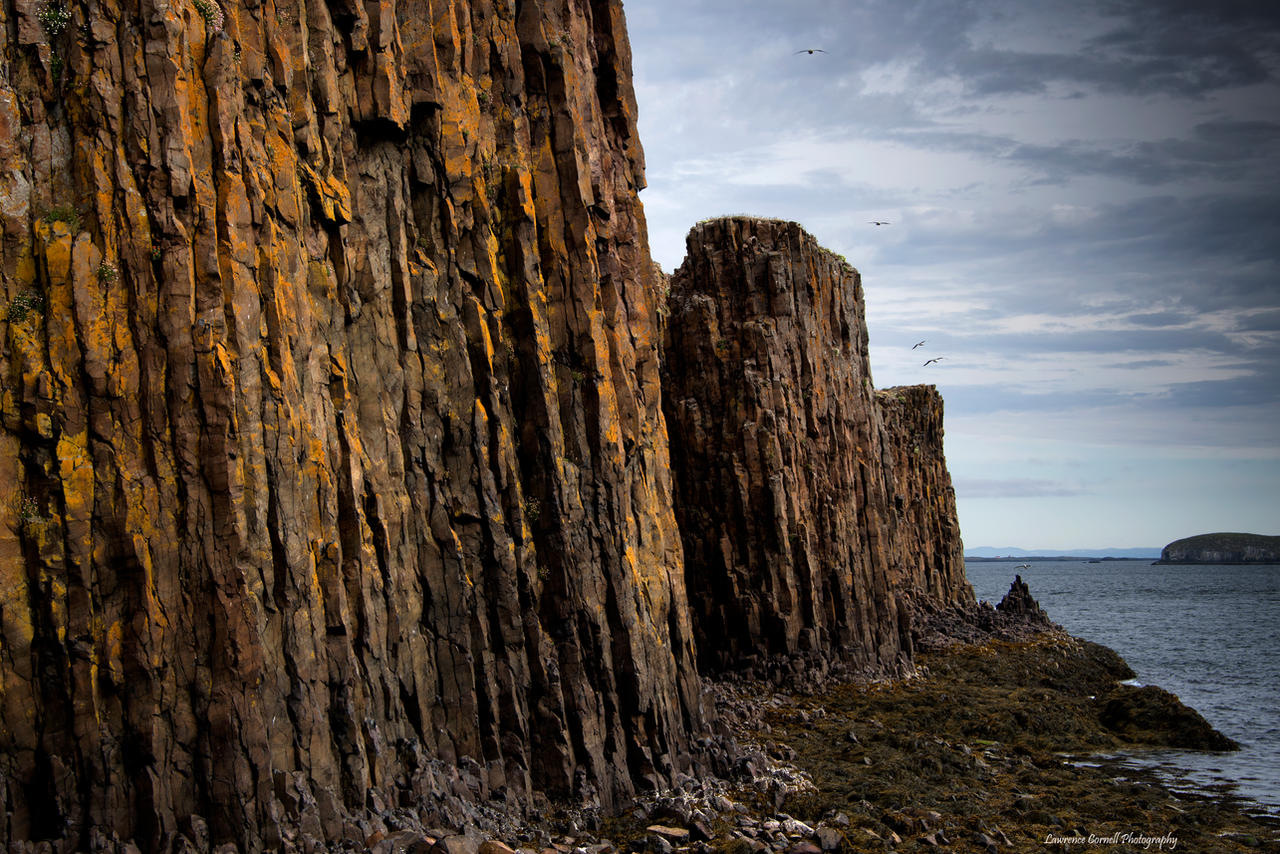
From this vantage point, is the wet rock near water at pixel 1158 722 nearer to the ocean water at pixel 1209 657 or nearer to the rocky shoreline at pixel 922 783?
the rocky shoreline at pixel 922 783

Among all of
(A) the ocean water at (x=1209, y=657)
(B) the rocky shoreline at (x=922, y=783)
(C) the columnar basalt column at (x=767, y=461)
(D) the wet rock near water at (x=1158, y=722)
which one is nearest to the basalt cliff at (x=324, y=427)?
(B) the rocky shoreline at (x=922, y=783)

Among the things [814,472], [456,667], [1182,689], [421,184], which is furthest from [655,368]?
[1182,689]

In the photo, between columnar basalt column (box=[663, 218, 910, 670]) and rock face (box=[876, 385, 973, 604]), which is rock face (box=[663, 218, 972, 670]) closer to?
columnar basalt column (box=[663, 218, 910, 670])

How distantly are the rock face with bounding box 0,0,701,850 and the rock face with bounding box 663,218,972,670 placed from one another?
15.3m

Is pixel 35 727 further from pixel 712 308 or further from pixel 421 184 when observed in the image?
pixel 712 308

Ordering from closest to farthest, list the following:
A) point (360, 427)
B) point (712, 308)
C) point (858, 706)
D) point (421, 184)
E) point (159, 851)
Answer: point (159, 851) < point (360, 427) < point (421, 184) < point (858, 706) < point (712, 308)

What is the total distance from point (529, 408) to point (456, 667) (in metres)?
5.76

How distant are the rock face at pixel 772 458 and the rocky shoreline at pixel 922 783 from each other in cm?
285

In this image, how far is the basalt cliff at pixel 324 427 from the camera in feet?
43.1

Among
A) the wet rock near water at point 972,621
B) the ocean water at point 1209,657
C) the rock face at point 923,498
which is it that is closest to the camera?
the ocean water at point 1209,657

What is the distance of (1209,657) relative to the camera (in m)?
61.9

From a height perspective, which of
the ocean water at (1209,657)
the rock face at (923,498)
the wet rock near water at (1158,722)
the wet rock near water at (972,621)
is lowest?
the ocean water at (1209,657)

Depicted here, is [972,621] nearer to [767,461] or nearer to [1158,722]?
[1158,722]

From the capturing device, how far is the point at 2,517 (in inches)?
505
